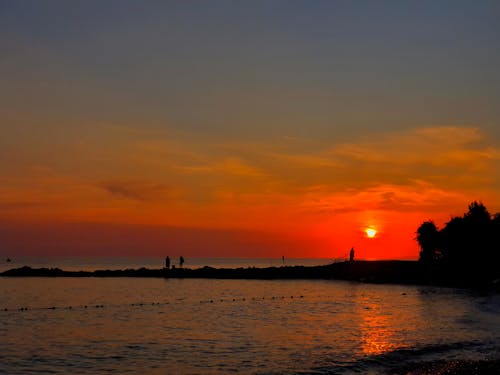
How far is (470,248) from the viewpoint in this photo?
90.8 m

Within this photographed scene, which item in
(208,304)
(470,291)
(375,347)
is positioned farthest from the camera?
(470,291)

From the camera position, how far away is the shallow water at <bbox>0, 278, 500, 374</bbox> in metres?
27.3

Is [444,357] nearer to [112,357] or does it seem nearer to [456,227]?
[112,357]

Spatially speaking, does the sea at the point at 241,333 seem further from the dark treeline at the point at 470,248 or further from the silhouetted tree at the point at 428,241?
the silhouetted tree at the point at 428,241

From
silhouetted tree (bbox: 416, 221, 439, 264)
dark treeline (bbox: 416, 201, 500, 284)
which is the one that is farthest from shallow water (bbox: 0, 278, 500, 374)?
silhouetted tree (bbox: 416, 221, 439, 264)

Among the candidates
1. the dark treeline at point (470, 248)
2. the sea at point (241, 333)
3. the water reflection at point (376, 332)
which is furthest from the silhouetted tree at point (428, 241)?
the water reflection at point (376, 332)

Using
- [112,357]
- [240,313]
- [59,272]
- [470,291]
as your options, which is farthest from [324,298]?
[59,272]

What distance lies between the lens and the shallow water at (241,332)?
1075 inches

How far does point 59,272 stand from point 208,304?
64027mm

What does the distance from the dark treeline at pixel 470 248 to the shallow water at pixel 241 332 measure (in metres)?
25.8

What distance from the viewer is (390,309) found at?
50969 millimetres

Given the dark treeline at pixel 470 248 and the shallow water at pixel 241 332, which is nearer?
the shallow water at pixel 241 332

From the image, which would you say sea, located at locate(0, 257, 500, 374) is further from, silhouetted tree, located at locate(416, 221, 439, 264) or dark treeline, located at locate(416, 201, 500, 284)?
silhouetted tree, located at locate(416, 221, 439, 264)

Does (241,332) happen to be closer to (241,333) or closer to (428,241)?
(241,333)
